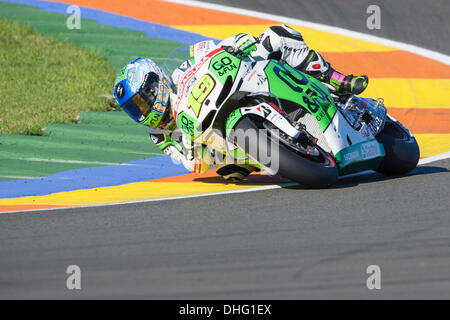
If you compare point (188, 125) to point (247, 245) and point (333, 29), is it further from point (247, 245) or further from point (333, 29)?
point (333, 29)

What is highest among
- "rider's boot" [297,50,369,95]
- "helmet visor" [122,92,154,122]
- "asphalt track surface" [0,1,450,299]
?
"rider's boot" [297,50,369,95]

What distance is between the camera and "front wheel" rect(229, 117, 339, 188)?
6988 mm

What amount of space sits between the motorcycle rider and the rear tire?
0.52 metres

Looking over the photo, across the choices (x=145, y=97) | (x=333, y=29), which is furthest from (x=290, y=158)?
(x=333, y=29)

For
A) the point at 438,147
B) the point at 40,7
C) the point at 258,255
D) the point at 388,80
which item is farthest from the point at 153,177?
the point at 40,7

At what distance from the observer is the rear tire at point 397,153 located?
7.93 metres

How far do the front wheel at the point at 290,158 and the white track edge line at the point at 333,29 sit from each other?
20.8 ft

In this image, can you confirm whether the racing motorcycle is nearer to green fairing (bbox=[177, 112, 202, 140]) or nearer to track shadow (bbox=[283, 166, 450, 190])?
green fairing (bbox=[177, 112, 202, 140])

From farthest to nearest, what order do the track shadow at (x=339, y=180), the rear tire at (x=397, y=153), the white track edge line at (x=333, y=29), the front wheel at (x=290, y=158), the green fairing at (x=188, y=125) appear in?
1. the white track edge line at (x=333, y=29)
2. the rear tire at (x=397, y=153)
3. the track shadow at (x=339, y=180)
4. the green fairing at (x=188, y=125)
5. the front wheel at (x=290, y=158)

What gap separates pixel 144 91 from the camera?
301 inches

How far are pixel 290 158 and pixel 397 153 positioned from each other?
1.36 meters

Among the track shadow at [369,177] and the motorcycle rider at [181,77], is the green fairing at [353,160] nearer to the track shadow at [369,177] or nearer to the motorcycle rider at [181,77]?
the track shadow at [369,177]

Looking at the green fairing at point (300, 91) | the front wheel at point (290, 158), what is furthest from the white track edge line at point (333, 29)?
the front wheel at point (290, 158)

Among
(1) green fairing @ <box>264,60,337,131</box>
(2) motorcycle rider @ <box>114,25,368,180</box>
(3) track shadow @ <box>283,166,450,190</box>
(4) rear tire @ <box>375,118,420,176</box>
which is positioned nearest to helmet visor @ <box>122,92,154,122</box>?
(2) motorcycle rider @ <box>114,25,368,180</box>
